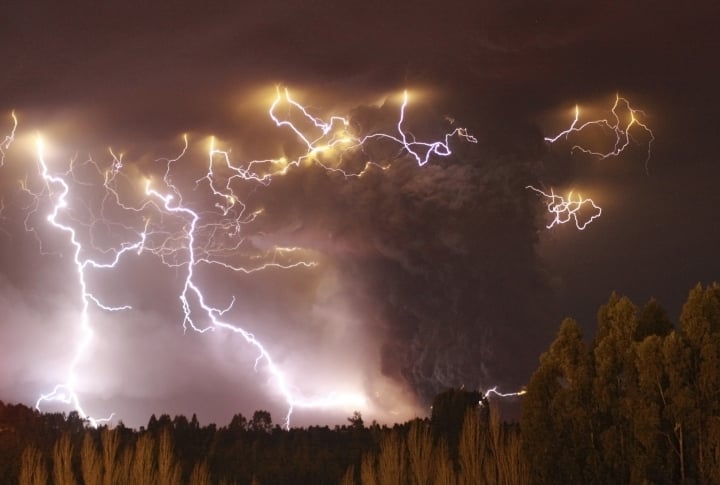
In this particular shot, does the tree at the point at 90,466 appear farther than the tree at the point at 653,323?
Yes

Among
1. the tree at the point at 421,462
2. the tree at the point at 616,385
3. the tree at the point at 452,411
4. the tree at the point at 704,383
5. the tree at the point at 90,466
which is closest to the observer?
the tree at the point at 704,383

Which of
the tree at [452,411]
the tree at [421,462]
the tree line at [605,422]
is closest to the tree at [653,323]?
the tree line at [605,422]

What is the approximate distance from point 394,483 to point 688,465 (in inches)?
342

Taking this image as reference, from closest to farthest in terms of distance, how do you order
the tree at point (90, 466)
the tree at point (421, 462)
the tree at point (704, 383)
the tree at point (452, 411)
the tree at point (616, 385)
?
the tree at point (704, 383) < the tree at point (616, 385) < the tree at point (90, 466) < the tree at point (421, 462) < the tree at point (452, 411)

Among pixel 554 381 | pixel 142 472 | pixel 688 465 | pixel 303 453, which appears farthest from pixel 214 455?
pixel 688 465

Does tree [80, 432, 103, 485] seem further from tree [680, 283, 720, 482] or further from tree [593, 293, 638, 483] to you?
tree [680, 283, 720, 482]

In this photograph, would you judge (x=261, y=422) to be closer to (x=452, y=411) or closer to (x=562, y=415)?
(x=452, y=411)

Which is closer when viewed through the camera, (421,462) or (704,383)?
(704,383)

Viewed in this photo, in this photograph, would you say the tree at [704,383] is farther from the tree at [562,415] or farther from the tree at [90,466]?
the tree at [90,466]

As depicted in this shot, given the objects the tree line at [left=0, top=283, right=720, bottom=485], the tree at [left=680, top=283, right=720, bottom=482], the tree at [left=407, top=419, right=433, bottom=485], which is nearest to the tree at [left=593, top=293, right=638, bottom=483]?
the tree line at [left=0, top=283, right=720, bottom=485]

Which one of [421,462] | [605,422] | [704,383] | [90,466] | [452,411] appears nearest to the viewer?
[704,383]

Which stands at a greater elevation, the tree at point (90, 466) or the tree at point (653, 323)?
the tree at point (653, 323)

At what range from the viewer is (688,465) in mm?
17516

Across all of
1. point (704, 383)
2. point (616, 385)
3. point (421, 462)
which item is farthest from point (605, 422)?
point (421, 462)
